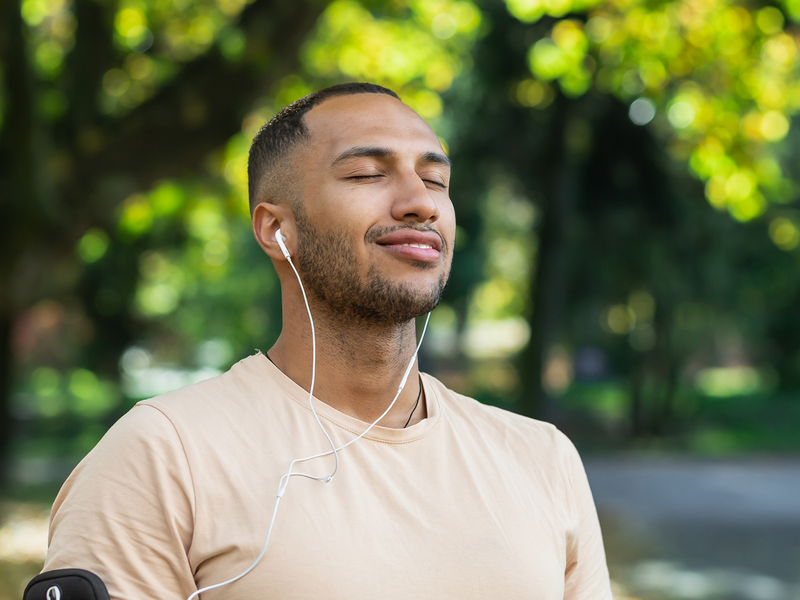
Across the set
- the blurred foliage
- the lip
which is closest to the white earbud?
the lip

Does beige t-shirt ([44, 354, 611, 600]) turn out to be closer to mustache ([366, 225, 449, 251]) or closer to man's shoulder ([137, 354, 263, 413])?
man's shoulder ([137, 354, 263, 413])

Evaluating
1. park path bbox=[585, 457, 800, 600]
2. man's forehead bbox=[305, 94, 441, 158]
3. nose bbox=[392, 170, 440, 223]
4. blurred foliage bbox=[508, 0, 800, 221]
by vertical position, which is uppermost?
blurred foliage bbox=[508, 0, 800, 221]

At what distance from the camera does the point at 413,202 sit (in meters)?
1.95

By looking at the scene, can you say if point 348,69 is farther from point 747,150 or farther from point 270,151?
point 270,151

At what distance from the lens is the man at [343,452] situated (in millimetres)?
1604

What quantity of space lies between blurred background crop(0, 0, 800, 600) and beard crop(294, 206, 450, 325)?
4984 millimetres

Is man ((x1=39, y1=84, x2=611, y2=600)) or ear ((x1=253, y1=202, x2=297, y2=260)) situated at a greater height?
ear ((x1=253, y1=202, x2=297, y2=260))

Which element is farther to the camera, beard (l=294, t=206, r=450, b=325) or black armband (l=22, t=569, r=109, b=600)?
beard (l=294, t=206, r=450, b=325)

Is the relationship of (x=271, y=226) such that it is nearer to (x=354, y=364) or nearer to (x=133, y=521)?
(x=354, y=364)

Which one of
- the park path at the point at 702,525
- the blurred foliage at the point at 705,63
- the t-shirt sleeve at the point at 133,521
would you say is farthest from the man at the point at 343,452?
the park path at the point at 702,525

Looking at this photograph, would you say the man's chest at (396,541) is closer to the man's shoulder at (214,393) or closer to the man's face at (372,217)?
the man's shoulder at (214,393)

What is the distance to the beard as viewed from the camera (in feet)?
6.30

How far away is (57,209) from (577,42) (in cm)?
488

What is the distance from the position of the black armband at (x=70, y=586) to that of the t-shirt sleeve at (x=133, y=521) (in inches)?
1.0
